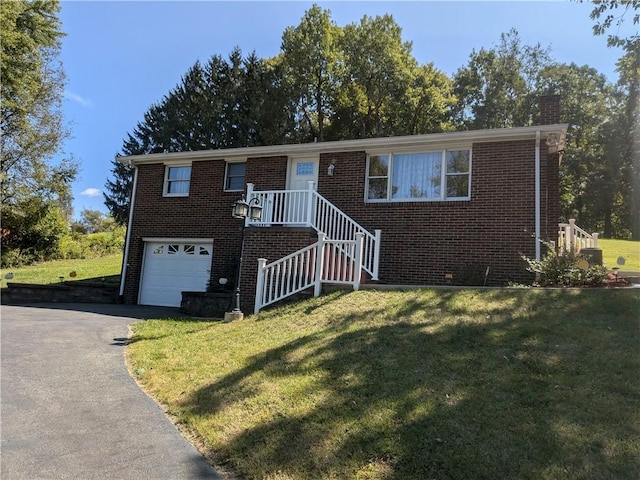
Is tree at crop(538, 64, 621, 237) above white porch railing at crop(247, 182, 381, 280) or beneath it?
above

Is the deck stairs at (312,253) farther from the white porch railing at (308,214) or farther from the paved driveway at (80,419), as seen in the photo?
the paved driveway at (80,419)

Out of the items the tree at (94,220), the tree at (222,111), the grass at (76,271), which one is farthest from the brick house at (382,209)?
the tree at (94,220)

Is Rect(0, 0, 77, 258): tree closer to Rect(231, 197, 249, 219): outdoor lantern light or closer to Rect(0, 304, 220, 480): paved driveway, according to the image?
Rect(231, 197, 249, 219): outdoor lantern light

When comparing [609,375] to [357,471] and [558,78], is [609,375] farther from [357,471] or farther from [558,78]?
[558,78]

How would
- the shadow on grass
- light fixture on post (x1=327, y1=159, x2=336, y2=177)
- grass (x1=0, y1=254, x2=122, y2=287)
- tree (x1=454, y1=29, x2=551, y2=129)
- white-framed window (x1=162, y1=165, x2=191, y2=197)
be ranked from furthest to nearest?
1. tree (x1=454, y1=29, x2=551, y2=129)
2. grass (x1=0, y1=254, x2=122, y2=287)
3. white-framed window (x1=162, y1=165, x2=191, y2=197)
4. light fixture on post (x1=327, y1=159, x2=336, y2=177)
5. the shadow on grass

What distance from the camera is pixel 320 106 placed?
29594 millimetres

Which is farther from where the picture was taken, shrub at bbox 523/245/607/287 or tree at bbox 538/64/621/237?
tree at bbox 538/64/621/237

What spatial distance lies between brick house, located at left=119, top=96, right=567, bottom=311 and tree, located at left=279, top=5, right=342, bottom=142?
52.7ft

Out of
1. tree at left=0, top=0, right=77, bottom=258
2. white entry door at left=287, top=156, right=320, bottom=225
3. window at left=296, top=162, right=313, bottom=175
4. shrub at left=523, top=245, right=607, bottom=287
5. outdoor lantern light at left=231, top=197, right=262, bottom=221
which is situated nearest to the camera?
shrub at left=523, top=245, right=607, bottom=287

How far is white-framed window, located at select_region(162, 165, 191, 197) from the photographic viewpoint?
14.7 m

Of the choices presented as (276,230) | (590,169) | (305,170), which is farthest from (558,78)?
(276,230)

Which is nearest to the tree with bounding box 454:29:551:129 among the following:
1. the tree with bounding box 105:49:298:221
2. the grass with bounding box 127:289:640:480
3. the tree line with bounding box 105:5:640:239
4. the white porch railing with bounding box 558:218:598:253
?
the tree line with bounding box 105:5:640:239

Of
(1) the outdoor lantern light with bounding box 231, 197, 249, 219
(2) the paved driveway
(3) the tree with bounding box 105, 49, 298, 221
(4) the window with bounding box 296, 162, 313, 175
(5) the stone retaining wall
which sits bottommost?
(2) the paved driveway

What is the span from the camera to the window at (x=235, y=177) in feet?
46.0
